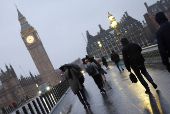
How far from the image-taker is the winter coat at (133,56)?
5.56 metres

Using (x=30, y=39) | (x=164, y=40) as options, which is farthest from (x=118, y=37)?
(x=164, y=40)

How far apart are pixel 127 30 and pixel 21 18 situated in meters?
67.4

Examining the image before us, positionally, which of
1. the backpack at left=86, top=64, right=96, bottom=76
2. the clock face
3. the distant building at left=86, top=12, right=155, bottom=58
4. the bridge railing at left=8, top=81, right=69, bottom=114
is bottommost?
the bridge railing at left=8, top=81, right=69, bottom=114

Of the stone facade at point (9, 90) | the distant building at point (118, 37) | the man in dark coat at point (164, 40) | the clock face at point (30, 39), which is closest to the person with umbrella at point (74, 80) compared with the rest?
the man in dark coat at point (164, 40)

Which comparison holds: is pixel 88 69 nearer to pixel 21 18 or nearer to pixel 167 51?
pixel 167 51

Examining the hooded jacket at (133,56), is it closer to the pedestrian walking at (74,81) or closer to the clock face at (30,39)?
the pedestrian walking at (74,81)

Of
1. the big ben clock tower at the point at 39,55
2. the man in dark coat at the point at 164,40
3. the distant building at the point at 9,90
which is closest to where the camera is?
the man in dark coat at the point at 164,40

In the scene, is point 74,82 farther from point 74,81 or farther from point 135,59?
point 135,59

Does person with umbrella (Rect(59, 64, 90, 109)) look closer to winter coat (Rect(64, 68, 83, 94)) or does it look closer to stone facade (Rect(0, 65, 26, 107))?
winter coat (Rect(64, 68, 83, 94))

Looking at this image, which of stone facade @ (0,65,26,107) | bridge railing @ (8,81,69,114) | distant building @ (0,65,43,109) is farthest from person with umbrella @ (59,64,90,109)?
stone facade @ (0,65,26,107)

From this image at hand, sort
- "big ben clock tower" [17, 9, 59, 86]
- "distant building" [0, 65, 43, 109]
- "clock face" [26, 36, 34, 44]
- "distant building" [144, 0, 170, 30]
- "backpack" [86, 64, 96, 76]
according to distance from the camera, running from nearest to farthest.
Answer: "backpack" [86, 64, 96, 76] < "distant building" [0, 65, 43, 109] < "distant building" [144, 0, 170, 30] < "big ben clock tower" [17, 9, 59, 86] < "clock face" [26, 36, 34, 44]

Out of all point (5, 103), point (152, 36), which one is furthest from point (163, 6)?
point (5, 103)

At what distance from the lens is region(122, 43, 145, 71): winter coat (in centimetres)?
556

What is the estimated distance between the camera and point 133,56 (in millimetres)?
5594
